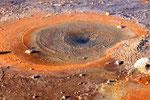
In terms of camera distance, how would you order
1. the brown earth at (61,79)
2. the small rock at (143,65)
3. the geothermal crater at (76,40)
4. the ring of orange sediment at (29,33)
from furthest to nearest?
the geothermal crater at (76,40)
the ring of orange sediment at (29,33)
the small rock at (143,65)
the brown earth at (61,79)

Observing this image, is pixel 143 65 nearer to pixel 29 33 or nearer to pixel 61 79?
pixel 61 79

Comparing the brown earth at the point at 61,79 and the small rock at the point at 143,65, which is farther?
the small rock at the point at 143,65

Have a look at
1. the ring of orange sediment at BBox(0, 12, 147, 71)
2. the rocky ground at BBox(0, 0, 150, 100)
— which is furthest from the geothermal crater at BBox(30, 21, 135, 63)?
the rocky ground at BBox(0, 0, 150, 100)

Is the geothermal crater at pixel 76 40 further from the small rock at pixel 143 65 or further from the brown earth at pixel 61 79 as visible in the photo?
the small rock at pixel 143 65

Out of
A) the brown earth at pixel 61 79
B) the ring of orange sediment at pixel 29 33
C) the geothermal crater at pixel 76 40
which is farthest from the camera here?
the geothermal crater at pixel 76 40

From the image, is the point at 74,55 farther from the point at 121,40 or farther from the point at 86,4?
the point at 86,4

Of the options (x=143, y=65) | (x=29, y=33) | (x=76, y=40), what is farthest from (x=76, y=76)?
(x=29, y=33)

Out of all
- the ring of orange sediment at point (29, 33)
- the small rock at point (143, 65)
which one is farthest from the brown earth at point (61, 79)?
the small rock at point (143, 65)

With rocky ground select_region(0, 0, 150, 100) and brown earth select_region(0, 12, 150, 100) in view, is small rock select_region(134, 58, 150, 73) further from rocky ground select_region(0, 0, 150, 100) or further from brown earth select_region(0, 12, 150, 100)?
brown earth select_region(0, 12, 150, 100)
